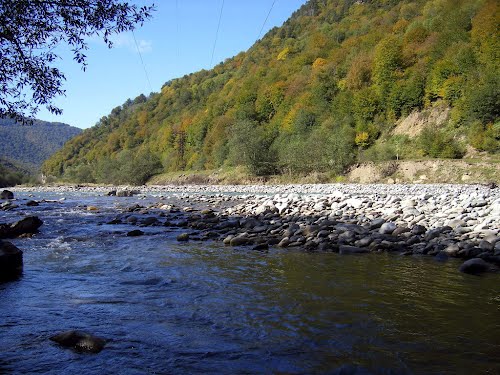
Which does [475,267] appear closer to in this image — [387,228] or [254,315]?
[387,228]

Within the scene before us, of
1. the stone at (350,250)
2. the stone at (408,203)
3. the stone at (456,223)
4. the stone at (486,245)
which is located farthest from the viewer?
the stone at (408,203)

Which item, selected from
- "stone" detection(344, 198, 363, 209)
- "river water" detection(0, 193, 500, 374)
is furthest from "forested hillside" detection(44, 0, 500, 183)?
"river water" detection(0, 193, 500, 374)

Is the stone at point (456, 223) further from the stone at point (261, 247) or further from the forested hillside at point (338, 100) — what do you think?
the forested hillside at point (338, 100)

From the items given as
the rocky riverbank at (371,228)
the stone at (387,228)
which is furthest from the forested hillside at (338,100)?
the stone at (387,228)

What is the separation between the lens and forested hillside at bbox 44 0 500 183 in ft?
154

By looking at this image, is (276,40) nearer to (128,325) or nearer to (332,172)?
(332,172)

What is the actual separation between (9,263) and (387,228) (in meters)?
9.93

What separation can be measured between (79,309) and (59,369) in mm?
1910

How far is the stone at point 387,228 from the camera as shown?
1116 centimetres

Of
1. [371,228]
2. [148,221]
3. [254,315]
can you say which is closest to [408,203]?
[371,228]

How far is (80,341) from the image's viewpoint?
427cm

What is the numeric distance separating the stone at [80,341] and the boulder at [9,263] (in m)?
3.91

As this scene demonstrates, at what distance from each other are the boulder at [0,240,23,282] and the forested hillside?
3983 centimetres

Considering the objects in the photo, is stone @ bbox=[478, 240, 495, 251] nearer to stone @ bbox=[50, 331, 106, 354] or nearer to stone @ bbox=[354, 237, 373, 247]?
stone @ bbox=[354, 237, 373, 247]
